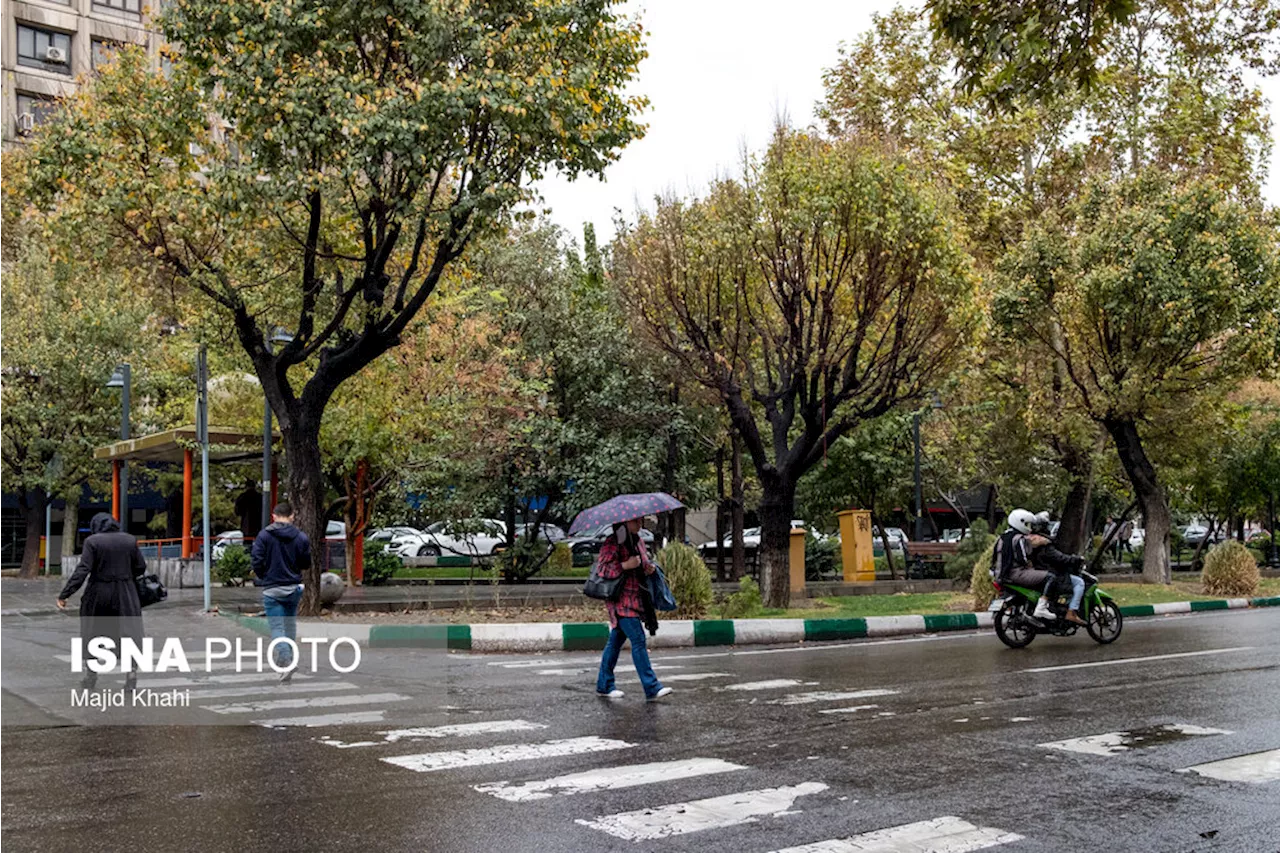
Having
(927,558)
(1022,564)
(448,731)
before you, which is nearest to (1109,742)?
(448,731)

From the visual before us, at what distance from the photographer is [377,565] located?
30000 millimetres

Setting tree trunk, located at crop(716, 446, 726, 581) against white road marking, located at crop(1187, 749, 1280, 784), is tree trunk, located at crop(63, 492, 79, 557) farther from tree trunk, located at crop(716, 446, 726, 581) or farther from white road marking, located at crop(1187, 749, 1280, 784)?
white road marking, located at crop(1187, 749, 1280, 784)

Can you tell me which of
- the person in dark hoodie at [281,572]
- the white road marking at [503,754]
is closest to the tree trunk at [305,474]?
the person in dark hoodie at [281,572]

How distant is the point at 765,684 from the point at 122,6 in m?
53.1

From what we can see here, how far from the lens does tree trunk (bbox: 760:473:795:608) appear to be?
20828 millimetres

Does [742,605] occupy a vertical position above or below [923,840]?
above

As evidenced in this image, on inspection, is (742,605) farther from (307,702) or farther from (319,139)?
(307,702)

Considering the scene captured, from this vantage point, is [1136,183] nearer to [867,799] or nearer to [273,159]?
[273,159]

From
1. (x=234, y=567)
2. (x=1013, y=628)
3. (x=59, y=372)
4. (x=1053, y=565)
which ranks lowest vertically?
(x=1013, y=628)

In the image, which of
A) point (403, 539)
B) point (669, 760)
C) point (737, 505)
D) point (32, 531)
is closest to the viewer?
point (669, 760)

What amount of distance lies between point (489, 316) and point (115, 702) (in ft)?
62.1

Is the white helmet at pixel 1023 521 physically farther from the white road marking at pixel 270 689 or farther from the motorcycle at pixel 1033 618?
the white road marking at pixel 270 689

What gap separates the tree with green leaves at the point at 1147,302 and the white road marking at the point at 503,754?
20246 millimetres

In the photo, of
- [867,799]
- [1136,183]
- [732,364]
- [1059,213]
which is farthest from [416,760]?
[1059,213]
